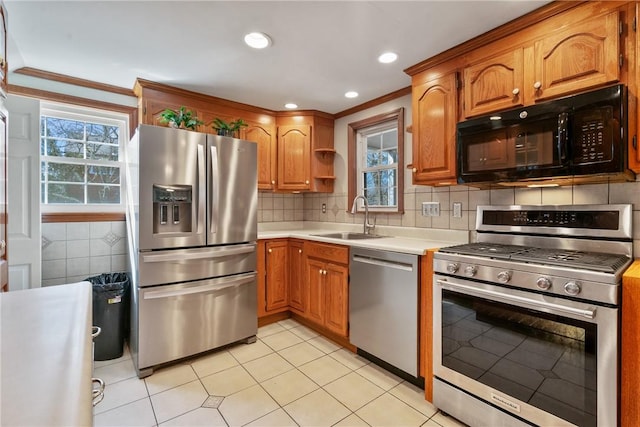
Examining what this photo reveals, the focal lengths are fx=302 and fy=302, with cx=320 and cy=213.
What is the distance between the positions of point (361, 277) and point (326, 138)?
1843 mm

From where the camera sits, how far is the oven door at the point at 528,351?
4.11 feet

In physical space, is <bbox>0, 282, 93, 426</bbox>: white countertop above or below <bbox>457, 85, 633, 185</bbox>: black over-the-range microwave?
below

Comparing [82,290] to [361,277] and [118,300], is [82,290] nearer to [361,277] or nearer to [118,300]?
[118,300]

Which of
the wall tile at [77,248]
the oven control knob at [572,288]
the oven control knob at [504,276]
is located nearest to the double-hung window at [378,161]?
the oven control knob at [504,276]

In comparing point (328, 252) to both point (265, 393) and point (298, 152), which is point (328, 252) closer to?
point (265, 393)

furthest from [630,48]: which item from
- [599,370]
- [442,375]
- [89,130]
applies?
[89,130]

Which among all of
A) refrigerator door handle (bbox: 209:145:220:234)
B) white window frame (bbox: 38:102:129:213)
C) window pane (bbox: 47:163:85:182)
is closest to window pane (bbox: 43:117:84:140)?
white window frame (bbox: 38:102:129:213)

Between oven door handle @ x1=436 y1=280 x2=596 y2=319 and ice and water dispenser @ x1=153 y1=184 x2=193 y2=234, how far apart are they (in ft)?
6.09

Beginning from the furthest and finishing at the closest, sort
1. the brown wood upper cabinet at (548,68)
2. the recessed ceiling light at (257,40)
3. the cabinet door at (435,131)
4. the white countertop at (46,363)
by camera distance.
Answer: the cabinet door at (435,131) < the recessed ceiling light at (257,40) < the brown wood upper cabinet at (548,68) < the white countertop at (46,363)

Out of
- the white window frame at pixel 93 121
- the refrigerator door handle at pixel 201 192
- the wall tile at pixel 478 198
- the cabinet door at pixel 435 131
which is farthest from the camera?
the white window frame at pixel 93 121

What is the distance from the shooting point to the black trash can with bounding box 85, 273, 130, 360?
235 centimetres

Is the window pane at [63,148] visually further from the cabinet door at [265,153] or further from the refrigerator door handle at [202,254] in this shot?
the cabinet door at [265,153]

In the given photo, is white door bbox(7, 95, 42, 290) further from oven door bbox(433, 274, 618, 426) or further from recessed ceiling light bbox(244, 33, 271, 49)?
oven door bbox(433, 274, 618, 426)

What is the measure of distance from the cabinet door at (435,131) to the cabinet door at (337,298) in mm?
985
